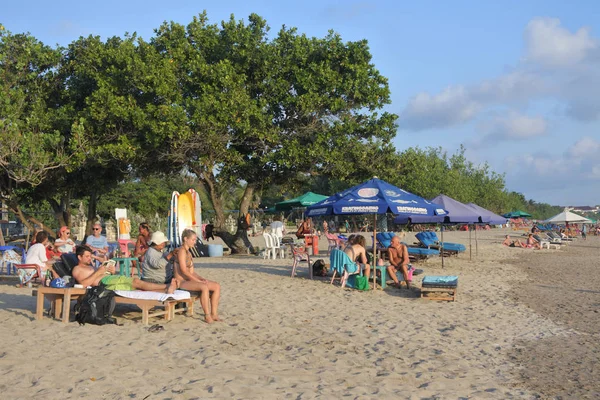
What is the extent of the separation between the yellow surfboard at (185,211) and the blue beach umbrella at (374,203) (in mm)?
6481

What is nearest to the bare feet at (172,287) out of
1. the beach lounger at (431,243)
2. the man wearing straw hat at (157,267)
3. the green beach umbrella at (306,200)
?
the man wearing straw hat at (157,267)

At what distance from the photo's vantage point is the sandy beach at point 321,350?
5.11 metres

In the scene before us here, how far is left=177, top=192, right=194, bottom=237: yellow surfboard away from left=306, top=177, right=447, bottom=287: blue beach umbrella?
6.48 m

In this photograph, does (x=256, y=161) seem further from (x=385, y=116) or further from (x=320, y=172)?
(x=385, y=116)

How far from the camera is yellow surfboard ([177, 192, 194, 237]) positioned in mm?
17531

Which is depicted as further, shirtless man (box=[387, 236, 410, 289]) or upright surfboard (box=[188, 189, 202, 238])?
upright surfboard (box=[188, 189, 202, 238])

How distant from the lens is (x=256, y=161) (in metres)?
20.4

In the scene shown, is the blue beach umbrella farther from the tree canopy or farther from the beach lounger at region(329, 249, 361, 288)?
the tree canopy

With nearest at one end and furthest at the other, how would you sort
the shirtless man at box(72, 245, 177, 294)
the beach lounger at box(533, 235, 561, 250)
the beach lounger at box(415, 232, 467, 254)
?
the shirtless man at box(72, 245, 177, 294) → the beach lounger at box(415, 232, 467, 254) → the beach lounger at box(533, 235, 561, 250)

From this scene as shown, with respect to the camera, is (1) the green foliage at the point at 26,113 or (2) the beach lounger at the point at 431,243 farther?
(2) the beach lounger at the point at 431,243

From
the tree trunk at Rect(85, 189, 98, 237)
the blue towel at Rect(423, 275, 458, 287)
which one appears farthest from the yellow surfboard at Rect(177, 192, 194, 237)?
the blue towel at Rect(423, 275, 458, 287)

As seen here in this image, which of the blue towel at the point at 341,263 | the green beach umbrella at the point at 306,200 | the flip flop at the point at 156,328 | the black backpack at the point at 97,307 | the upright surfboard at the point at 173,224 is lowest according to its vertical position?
the flip flop at the point at 156,328

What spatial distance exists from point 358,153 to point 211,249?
593cm

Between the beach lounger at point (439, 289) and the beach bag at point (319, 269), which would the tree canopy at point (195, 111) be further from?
the beach lounger at point (439, 289)
